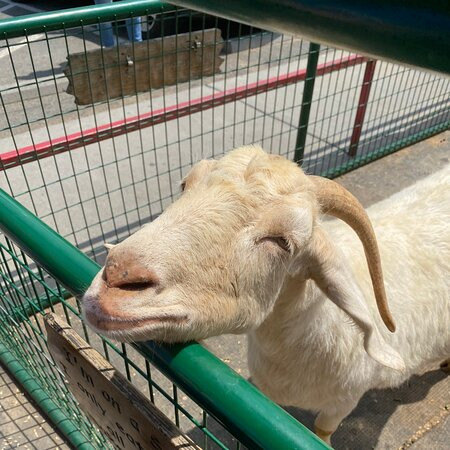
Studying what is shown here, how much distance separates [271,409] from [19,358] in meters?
2.72

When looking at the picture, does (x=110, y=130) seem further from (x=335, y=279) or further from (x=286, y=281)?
(x=335, y=279)

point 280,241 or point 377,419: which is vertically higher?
point 280,241

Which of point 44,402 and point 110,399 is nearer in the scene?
point 110,399

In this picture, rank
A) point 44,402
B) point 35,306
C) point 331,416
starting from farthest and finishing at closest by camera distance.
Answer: point 44,402, point 331,416, point 35,306

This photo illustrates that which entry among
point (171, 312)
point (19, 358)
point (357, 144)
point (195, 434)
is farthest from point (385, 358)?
point (357, 144)

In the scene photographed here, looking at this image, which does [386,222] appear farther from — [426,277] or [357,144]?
[357,144]

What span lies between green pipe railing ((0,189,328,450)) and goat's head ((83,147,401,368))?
0.26ft

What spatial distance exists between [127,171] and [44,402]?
117 inches

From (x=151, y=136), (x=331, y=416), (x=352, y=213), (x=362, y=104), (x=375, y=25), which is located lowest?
(x=151, y=136)

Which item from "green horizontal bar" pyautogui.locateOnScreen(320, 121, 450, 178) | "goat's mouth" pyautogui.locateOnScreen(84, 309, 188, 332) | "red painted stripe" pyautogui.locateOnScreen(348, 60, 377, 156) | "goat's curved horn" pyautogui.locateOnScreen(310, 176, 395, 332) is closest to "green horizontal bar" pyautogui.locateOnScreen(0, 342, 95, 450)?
"goat's mouth" pyautogui.locateOnScreen(84, 309, 188, 332)

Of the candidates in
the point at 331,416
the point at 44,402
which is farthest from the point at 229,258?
the point at 44,402

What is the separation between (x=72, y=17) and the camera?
3268mm

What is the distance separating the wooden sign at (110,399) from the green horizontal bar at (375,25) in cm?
102

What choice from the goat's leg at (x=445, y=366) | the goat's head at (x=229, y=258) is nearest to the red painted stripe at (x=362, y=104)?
the goat's leg at (x=445, y=366)
